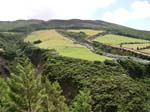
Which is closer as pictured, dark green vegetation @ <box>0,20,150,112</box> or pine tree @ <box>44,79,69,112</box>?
dark green vegetation @ <box>0,20,150,112</box>

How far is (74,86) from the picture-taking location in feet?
378

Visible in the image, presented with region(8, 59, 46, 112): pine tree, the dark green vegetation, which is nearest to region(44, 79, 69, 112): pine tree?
the dark green vegetation

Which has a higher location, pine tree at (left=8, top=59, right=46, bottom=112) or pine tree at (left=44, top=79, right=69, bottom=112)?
pine tree at (left=8, top=59, right=46, bottom=112)

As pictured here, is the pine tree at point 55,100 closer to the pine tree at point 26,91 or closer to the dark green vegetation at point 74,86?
the dark green vegetation at point 74,86

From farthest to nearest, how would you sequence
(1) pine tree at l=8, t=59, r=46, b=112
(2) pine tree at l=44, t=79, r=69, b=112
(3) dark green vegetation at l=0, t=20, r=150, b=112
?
(2) pine tree at l=44, t=79, r=69, b=112, (3) dark green vegetation at l=0, t=20, r=150, b=112, (1) pine tree at l=8, t=59, r=46, b=112

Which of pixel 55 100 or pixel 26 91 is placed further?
pixel 55 100

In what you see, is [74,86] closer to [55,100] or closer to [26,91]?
[55,100]

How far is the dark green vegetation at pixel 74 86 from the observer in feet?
206

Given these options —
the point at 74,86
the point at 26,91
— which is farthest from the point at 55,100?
the point at 74,86

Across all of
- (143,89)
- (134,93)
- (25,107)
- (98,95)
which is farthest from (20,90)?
(143,89)

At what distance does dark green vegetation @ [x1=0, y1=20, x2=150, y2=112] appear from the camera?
62656 mm

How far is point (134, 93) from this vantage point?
102 metres

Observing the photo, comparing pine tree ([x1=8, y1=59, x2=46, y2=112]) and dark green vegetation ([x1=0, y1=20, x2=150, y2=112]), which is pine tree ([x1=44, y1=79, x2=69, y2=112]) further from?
pine tree ([x1=8, y1=59, x2=46, y2=112])

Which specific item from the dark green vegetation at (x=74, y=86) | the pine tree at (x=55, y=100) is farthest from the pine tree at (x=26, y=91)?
the pine tree at (x=55, y=100)
